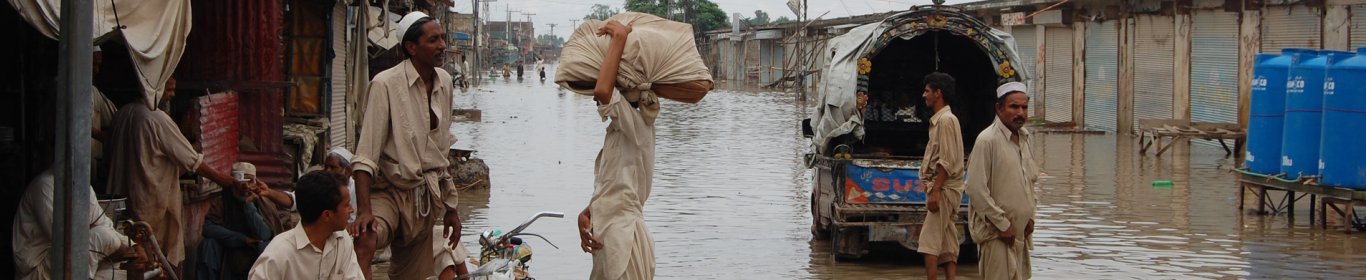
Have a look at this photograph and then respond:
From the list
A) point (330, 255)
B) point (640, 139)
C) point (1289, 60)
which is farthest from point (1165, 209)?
point (330, 255)

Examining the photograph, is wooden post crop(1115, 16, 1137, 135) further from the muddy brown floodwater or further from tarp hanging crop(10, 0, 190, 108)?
tarp hanging crop(10, 0, 190, 108)

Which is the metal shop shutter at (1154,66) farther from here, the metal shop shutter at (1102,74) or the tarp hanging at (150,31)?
the tarp hanging at (150,31)

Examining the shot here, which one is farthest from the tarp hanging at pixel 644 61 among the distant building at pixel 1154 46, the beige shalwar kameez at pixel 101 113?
the distant building at pixel 1154 46

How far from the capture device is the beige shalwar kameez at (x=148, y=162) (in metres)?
7.95

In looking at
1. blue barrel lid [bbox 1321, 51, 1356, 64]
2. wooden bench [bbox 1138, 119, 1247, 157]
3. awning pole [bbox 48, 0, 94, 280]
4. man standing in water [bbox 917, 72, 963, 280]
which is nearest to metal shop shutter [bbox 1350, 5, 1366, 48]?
wooden bench [bbox 1138, 119, 1247, 157]

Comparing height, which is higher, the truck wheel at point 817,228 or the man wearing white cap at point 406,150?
the man wearing white cap at point 406,150

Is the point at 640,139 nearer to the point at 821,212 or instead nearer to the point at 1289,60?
the point at 821,212

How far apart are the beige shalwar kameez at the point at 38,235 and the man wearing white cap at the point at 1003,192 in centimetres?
411

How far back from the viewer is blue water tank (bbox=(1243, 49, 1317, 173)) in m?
14.6

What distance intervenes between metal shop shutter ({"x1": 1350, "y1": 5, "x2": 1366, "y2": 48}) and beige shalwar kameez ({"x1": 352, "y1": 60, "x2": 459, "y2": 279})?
62.4ft

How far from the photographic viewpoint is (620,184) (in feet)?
21.0

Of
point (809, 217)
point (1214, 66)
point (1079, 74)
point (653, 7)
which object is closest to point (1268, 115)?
point (809, 217)

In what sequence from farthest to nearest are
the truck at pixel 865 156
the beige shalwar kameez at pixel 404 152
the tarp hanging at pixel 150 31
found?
the truck at pixel 865 156 → the tarp hanging at pixel 150 31 → the beige shalwar kameez at pixel 404 152

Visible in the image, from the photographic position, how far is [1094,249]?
1275 centimetres
